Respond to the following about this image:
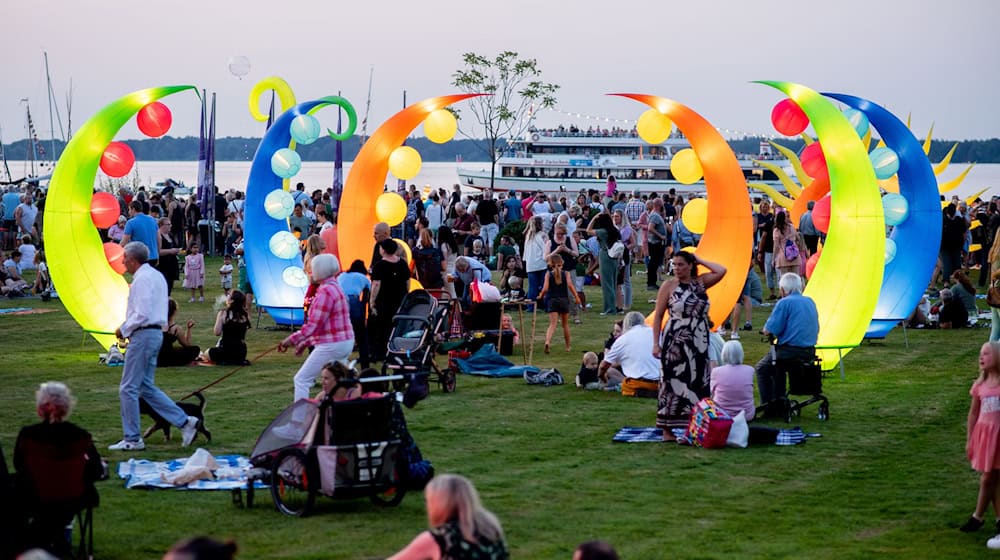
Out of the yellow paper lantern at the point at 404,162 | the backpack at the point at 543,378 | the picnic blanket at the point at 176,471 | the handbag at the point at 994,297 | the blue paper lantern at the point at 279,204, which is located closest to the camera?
the picnic blanket at the point at 176,471

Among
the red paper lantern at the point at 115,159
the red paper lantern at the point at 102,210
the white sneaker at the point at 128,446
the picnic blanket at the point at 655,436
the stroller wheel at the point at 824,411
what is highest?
the red paper lantern at the point at 115,159

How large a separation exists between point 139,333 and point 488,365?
5.50m

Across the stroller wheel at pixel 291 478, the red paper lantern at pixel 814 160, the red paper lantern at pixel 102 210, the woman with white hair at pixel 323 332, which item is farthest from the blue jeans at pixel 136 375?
the red paper lantern at pixel 814 160

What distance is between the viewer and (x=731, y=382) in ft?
33.9

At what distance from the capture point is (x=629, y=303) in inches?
790

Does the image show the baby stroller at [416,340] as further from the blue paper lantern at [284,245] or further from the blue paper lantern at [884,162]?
the blue paper lantern at [884,162]

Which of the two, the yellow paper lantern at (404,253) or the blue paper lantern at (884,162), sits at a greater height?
the blue paper lantern at (884,162)

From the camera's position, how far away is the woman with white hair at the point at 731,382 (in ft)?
33.9

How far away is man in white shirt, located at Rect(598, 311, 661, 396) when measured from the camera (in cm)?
1237

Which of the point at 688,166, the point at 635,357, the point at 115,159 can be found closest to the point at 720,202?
the point at 688,166

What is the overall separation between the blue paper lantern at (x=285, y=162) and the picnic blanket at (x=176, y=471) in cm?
701

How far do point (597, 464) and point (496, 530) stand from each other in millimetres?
4323

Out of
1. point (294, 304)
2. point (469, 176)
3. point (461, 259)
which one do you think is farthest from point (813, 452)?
point (469, 176)

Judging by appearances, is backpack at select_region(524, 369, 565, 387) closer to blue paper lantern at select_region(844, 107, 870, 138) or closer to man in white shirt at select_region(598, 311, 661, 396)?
man in white shirt at select_region(598, 311, 661, 396)
